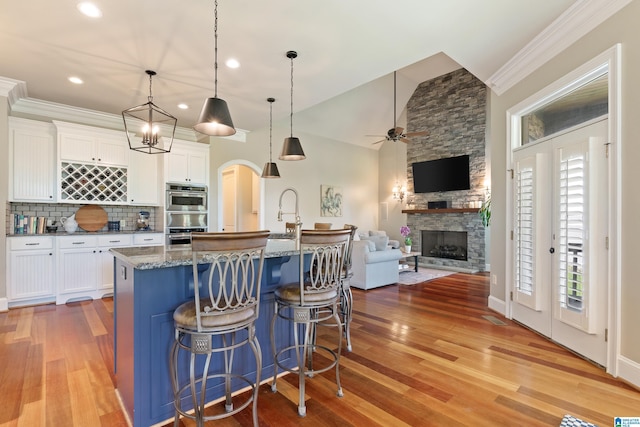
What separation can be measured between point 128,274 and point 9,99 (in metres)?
4.22

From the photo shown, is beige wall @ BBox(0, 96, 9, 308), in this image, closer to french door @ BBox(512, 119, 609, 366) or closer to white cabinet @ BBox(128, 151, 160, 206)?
white cabinet @ BBox(128, 151, 160, 206)

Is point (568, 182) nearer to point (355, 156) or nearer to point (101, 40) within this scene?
point (101, 40)

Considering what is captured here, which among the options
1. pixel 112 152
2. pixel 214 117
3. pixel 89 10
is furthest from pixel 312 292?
pixel 112 152

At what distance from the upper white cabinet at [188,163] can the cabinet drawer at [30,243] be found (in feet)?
6.05

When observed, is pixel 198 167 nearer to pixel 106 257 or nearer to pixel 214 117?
pixel 106 257

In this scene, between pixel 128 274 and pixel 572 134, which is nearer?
pixel 128 274

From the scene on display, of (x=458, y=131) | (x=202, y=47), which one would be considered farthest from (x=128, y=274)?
(x=458, y=131)

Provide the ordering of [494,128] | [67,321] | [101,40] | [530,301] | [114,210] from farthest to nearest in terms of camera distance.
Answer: [114,210]
[494,128]
[67,321]
[530,301]
[101,40]

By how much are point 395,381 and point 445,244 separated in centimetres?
617

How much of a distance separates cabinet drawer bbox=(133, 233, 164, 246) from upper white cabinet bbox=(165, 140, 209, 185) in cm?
98

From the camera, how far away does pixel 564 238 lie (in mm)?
2842

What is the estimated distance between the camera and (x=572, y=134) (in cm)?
277

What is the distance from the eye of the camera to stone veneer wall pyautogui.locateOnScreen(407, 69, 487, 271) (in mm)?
7148

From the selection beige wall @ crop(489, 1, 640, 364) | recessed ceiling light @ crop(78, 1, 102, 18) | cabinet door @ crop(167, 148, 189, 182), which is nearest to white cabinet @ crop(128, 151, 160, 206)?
cabinet door @ crop(167, 148, 189, 182)
